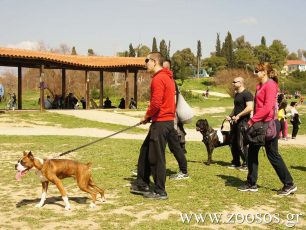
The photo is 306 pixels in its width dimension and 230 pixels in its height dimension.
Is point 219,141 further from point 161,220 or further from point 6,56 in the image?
point 6,56

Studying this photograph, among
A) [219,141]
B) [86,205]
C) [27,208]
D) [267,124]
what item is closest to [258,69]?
[267,124]

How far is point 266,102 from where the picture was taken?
5.90m

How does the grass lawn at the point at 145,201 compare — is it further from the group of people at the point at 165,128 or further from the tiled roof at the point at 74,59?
Result: the tiled roof at the point at 74,59

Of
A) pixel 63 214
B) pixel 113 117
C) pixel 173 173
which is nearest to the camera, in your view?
pixel 63 214

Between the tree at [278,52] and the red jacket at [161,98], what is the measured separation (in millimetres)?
85777

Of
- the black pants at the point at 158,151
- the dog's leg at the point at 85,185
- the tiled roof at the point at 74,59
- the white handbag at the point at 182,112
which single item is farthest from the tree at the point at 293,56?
the dog's leg at the point at 85,185

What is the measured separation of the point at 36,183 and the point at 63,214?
1.98 m

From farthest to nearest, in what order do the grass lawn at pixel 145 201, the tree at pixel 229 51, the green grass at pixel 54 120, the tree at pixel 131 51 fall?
the tree at pixel 229 51, the tree at pixel 131 51, the green grass at pixel 54 120, the grass lawn at pixel 145 201

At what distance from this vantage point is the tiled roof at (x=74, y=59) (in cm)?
2161

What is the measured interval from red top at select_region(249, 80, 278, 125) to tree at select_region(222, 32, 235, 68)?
268ft

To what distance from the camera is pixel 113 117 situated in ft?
73.3

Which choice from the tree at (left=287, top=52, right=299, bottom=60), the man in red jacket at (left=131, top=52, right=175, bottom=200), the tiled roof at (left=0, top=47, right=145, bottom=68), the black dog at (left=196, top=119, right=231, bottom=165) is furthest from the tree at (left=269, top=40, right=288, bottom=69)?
the man in red jacket at (left=131, top=52, right=175, bottom=200)

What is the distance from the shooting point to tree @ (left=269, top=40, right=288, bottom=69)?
87750 mm

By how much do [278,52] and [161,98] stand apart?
8996cm
